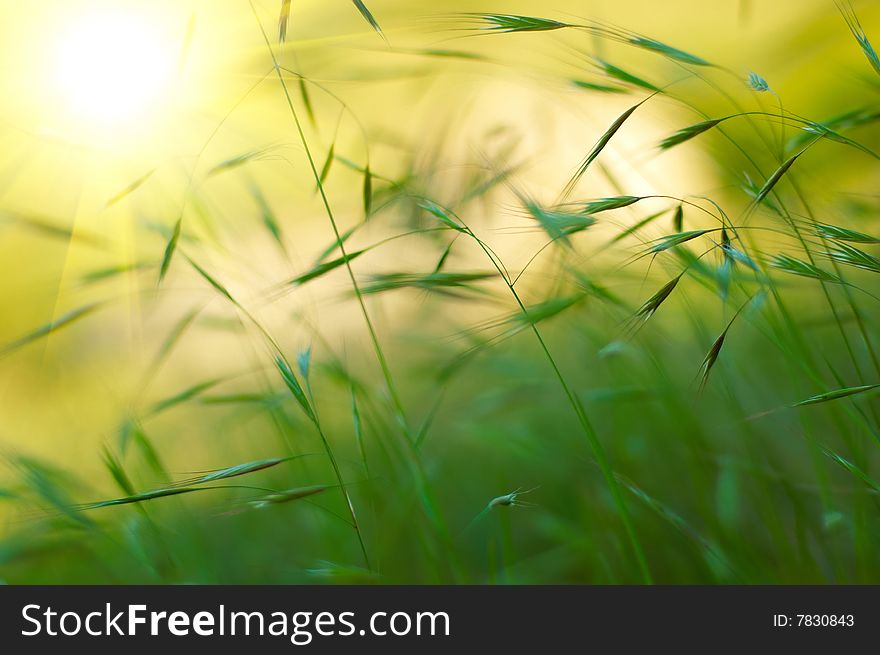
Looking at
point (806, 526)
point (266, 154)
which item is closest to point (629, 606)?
point (806, 526)

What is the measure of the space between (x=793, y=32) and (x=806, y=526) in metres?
1.27

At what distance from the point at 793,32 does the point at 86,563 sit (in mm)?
1678

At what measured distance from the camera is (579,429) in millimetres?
890

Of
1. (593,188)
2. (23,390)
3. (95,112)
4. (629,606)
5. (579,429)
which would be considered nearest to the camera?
(629,606)

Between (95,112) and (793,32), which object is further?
(793,32)

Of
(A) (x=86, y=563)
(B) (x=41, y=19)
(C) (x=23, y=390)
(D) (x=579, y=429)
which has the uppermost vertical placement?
(B) (x=41, y=19)

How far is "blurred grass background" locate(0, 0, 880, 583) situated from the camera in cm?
64

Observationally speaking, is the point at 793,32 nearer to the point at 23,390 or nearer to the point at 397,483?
the point at 397,483

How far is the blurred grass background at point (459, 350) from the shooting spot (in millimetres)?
638

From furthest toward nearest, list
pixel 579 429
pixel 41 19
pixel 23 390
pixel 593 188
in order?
pixel 41 19 → pixel 23 390 → pixel 593 188 → pixel 579 429

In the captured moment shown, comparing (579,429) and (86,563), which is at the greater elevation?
(579,429)

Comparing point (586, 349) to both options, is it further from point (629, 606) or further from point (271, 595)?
point (271, 595)

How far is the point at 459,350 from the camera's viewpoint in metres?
0.82

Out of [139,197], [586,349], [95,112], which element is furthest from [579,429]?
[95,112]
